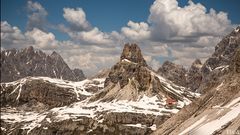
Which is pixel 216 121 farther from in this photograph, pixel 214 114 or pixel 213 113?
pixel 213 113

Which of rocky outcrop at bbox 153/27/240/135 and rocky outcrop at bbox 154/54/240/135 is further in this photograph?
rocky outcrop at bbox 154/54/240/135

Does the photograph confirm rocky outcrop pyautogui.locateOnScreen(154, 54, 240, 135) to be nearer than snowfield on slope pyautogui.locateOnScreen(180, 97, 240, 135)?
No

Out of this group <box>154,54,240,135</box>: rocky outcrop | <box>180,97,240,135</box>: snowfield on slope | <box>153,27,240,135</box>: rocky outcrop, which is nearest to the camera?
<box>153,27,240,135</box>: rocky outcrop

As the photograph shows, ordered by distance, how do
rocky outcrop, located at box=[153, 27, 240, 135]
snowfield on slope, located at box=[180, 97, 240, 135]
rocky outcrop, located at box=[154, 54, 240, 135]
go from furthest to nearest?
rocky outcrop, located at box=[154, 54, 240, 135] → snowfield on slope, located at box=[180, 97, 240, 135] → rocky outcrop, located at box=[153, 27, 240, 135]

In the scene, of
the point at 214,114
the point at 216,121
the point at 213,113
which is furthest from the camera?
the point at 213,113

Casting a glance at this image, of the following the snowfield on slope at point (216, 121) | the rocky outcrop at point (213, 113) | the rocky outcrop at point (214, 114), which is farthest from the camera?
the rocky outcrop at point (213, 113)

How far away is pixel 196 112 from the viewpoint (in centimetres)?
10644

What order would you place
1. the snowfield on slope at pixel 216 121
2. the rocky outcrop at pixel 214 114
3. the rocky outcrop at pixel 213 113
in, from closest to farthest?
1. the rocky outcrop at pixel 214 114
2. the snowfield on slope at pixel 216 121
3. the rocky outcrop at pixel 213 113

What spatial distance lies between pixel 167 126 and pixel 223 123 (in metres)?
31.1

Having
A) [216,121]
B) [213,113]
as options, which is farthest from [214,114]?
[216,121]

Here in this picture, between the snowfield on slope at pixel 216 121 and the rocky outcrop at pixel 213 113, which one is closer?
the snowfield on slope at pixel 216 121

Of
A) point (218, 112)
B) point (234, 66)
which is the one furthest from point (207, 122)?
point (234, 66)

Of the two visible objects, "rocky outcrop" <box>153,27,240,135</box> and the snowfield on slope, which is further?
the snowfield on slope

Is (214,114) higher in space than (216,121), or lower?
higher
